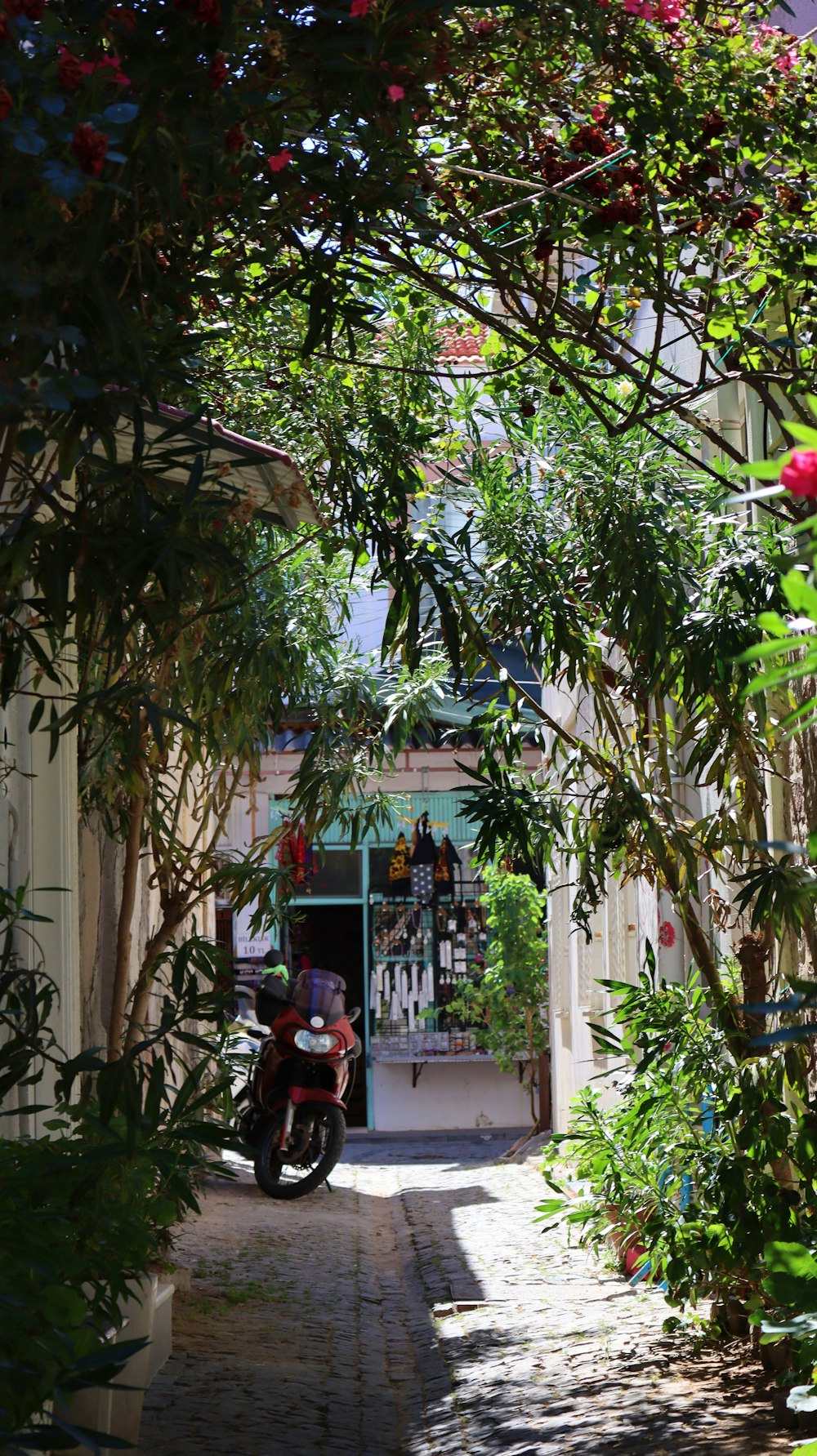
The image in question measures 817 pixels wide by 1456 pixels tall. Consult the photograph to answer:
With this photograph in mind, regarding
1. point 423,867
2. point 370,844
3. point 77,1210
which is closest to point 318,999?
point 423,867

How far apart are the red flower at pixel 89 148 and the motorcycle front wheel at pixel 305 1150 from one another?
7.92m

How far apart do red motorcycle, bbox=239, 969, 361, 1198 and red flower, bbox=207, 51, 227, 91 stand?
7604 mm

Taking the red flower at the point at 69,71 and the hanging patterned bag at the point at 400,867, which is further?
the hanging patterned bag at the point at 400,867

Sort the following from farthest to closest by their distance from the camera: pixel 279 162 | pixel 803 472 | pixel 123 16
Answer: pixel 279 162 → pixel 123 16 → pixel 803 472

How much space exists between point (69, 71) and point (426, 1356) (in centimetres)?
493

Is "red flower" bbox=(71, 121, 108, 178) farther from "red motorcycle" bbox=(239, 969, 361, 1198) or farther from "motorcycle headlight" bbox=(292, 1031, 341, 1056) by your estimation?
"motorcycle headlight" bbox=(292, 1031, 341, 1056)

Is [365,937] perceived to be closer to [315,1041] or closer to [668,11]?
[315,1041]

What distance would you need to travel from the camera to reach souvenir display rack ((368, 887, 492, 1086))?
16.7 m

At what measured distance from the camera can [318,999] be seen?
10109mm

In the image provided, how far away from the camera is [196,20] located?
2697 mm

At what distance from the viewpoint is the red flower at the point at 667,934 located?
7.57m

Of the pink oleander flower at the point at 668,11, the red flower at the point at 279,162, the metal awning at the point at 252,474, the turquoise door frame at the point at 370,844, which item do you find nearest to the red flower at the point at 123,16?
the red flower at the point at 279,162

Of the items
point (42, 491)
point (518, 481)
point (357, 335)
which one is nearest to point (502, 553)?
point (518, 481)

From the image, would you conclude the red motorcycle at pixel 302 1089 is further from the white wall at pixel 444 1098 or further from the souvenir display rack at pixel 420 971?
the white wall at pixel 444 1098
